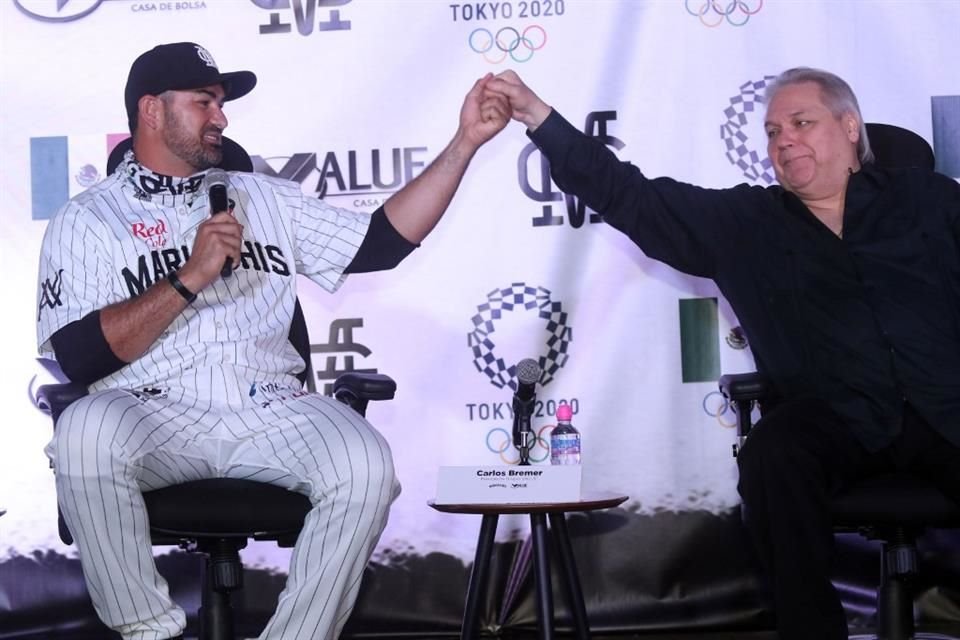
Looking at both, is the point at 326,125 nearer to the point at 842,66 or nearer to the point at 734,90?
the point at 734,90

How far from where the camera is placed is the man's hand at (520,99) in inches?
129

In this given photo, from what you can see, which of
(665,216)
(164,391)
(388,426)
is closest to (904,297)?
(665,216)

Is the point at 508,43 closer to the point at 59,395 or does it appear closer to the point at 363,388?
the point at 363,388

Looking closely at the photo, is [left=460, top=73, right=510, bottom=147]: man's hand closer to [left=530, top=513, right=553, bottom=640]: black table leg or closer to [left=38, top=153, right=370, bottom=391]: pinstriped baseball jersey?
[left=38, top=153, right=370, bottom=391]: pinstriped baseball jersey

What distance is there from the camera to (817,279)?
10.5 feet

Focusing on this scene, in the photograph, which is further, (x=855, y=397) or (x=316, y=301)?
(x=316, y=301)

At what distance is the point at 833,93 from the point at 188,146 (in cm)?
175

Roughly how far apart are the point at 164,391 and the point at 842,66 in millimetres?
2311

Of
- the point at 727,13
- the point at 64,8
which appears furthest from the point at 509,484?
the point at 64,8

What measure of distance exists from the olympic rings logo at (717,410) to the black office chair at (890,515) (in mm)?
722

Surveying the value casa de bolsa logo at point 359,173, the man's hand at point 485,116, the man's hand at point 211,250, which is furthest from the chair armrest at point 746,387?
the value casa de bolsa logo at point 359,173

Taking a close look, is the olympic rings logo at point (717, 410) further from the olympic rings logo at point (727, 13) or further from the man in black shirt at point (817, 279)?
the olympic rings logo at point (727, 13)

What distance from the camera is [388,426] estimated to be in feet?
12.8

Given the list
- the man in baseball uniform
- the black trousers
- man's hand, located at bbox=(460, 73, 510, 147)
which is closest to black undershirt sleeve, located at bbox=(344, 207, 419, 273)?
the man in baseball uniform
